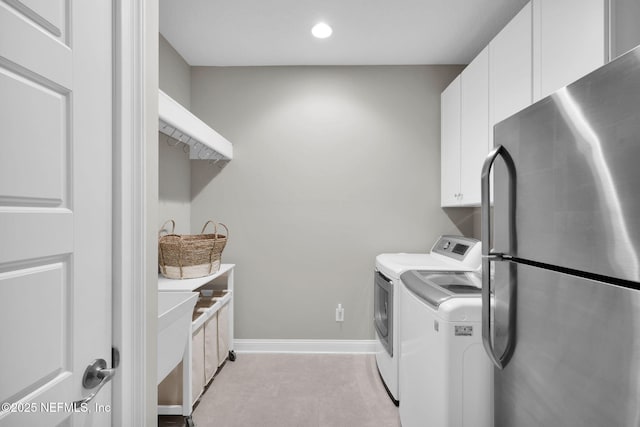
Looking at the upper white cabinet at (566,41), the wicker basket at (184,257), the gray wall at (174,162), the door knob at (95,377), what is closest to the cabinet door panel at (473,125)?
the upper white cabinet at (566,41)

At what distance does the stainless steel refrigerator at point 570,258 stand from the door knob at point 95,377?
102 centimetres

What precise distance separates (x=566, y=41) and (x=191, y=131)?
1.98 meters

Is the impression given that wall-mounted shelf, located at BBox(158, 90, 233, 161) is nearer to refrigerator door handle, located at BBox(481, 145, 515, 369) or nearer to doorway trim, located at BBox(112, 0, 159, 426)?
doorway trim, located at BBox(112, 0, 159, 426)

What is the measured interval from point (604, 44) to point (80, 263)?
1.77 m

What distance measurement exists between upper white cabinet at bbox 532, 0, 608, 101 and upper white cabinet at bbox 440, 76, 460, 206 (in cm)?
94

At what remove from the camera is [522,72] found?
1.58 m

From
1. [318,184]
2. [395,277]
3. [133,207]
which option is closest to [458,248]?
[395,277]

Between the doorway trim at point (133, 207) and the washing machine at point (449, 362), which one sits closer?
the doorway trim at point (133, 207)

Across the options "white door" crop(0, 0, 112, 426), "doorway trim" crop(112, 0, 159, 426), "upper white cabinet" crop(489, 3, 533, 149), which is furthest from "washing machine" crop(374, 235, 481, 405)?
"white door" crop(0, 0, 112, 426)

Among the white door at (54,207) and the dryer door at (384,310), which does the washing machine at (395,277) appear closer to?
the dryer door at (384,310)

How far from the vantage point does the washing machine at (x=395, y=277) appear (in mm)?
2029

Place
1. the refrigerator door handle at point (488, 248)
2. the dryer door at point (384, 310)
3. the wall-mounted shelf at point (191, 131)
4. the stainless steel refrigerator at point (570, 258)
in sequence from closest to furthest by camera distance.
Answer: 1. the stainless steel refrigerator at point (570, 258)
2. the refrigerator door handle at point (488, 248)
3. the wall-mounted shelf at point (191, 131)
4. the dryer door at point (384, 310)

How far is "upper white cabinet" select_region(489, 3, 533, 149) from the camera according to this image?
1.54m

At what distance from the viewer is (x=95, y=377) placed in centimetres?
76
